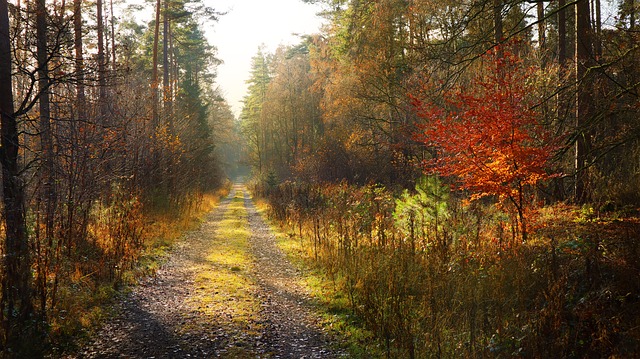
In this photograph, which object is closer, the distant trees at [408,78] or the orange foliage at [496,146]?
the orange foliage at [496,146]

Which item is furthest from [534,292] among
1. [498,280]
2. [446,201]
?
[446,201]

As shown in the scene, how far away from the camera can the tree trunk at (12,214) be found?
452 centimetres

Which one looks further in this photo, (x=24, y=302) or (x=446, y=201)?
(x=446, y=201)

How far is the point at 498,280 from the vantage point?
17.9 ft

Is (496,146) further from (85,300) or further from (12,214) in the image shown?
(12,214)

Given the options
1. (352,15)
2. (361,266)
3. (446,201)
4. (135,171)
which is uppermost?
(352,15)

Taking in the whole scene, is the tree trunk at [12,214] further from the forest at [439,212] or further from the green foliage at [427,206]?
the green foliage at [427,206]

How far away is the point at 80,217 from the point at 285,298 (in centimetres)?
474

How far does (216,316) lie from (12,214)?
9.84 ft

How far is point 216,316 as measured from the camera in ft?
19.2

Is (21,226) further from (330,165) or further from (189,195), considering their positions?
(330,165)

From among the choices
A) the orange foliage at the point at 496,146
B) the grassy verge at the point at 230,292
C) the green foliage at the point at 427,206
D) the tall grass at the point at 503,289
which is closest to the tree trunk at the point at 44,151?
the grassy verge at the point at 230,292

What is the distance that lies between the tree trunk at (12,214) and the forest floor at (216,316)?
2.90 feet

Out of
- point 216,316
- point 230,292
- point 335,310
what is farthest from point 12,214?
point 335,310
